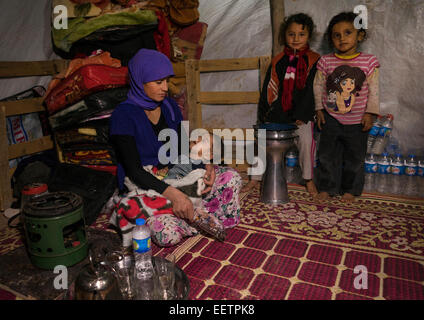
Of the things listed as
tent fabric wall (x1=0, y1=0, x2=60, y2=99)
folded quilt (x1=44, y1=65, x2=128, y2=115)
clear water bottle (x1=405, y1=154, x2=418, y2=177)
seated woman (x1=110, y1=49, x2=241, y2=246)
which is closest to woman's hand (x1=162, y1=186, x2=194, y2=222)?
seated woman (x1=110, y1=49, x2=241, y2=246)

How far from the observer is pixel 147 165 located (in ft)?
7.54

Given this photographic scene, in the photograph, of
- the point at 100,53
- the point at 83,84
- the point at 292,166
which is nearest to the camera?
the point at 83,84

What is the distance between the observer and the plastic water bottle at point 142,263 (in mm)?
1539

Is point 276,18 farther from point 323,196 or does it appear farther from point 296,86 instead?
point 323,196

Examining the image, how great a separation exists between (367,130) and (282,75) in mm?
945

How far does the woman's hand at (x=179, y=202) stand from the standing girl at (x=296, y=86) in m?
1.25

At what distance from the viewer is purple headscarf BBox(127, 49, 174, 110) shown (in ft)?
6.95

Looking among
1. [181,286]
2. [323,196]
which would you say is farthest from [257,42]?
[181,286]

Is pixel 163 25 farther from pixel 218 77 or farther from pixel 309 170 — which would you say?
pixel 309 170

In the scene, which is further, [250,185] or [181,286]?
[250,185]

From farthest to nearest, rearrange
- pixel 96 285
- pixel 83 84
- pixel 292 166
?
pixel 292 166 < pixel 83 84 < pixel 96 285

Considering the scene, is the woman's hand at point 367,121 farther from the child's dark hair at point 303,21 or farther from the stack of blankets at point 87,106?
the stack of blankets at point 87,106

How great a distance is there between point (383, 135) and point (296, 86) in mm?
980

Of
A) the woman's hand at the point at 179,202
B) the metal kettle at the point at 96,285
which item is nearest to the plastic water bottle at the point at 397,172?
the woman's hand at the point at 179,202
